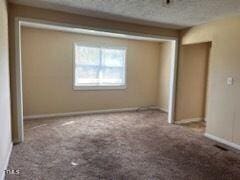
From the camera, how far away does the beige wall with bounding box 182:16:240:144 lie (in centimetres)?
340

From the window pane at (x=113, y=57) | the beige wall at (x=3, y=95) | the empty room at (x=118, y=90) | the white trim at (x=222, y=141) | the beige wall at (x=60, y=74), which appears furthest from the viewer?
the window pane at (x=113, y=57)

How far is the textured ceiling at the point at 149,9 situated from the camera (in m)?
2.84

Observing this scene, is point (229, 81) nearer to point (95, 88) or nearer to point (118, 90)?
point (118, 90)

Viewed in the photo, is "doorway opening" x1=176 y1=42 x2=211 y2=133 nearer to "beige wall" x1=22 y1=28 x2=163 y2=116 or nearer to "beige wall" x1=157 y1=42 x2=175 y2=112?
"beige wall" x1=157 y1=42 x2=175 y2=112

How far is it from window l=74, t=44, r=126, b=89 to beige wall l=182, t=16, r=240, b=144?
106 inches

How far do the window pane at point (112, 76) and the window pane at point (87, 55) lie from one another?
1.33 ft

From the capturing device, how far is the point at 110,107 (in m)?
6.03

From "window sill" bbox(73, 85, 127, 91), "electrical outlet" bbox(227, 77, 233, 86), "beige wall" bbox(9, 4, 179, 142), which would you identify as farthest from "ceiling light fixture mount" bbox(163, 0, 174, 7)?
"window sill" bbox(73, 85, 127, 91)

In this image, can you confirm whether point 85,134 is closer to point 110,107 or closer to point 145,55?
point 110,107

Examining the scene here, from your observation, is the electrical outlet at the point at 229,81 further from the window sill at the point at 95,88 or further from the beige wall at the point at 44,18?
the window sill at the point at 95,88

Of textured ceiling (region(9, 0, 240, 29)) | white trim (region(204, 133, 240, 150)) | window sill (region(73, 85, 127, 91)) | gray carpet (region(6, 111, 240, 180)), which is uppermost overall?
textured ceiling (region(9, 0, 240, 29))

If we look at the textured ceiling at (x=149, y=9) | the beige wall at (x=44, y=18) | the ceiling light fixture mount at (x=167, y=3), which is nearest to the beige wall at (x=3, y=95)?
the beige wall at (x=44, y=18)

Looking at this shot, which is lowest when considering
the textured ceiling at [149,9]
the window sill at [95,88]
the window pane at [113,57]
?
the window sill at [95,88]

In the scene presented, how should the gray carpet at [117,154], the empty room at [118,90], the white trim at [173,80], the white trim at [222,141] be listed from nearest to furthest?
the gray carpet at [117,154] < the empty room at [118,90] < the white trim at [222,141] < the white trim at [173,80]
